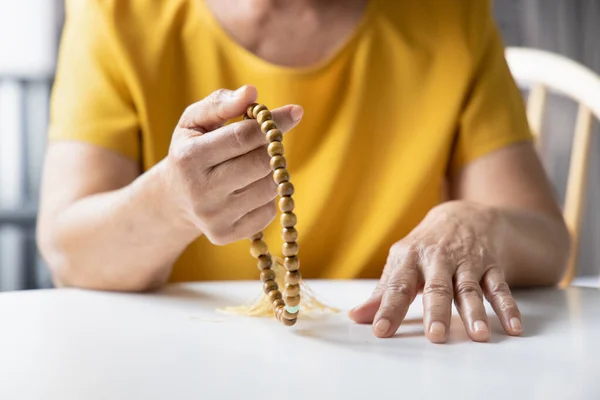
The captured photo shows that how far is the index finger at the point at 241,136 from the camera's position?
23.2 inches

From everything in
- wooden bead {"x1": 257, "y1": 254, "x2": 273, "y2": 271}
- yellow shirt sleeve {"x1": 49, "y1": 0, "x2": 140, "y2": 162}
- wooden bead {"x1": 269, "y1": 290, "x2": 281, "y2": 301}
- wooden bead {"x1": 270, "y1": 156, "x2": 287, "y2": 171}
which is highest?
yellow shirt sleeve {"x1": 49, "y1": 0, "x2": 140, "y2": 162}

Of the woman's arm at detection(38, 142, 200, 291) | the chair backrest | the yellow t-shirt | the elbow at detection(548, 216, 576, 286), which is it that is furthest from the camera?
the chair backrest

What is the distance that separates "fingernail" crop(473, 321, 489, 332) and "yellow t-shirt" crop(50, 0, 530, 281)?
19.3 inches

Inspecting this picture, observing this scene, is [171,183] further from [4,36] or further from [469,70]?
[4,36]

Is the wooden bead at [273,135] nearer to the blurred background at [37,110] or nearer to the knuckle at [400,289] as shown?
the knuckle at [400,289]

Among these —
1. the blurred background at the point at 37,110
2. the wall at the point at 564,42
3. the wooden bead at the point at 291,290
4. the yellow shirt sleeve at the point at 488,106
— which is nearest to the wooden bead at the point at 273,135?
the wooden bead at the point at 291,290

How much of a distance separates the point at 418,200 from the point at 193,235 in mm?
447

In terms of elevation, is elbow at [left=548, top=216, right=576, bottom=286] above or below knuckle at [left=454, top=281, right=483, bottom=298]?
above

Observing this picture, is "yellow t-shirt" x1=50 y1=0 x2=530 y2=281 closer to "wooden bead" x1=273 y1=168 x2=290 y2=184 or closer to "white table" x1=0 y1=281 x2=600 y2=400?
"white table" x1=0 y1=281 x2=600 y2=400

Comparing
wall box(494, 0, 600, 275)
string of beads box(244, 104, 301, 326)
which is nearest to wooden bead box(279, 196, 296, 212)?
string of beads box(244, 104, 301, 326)

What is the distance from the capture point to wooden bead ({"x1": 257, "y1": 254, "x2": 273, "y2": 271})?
693 mm

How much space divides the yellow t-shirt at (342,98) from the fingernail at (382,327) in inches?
18.2

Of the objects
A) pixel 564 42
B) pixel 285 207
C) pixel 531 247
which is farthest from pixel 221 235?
pixel 564 42

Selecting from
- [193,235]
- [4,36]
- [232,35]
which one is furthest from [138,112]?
[4,36]
